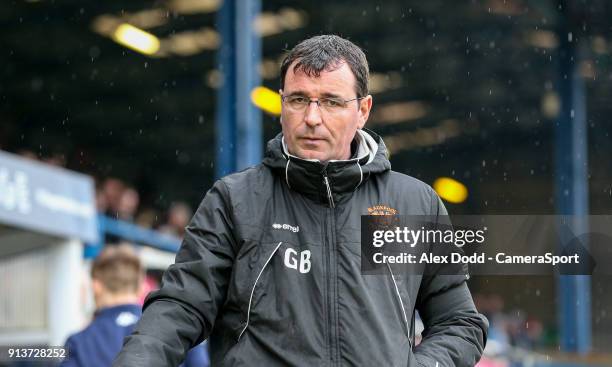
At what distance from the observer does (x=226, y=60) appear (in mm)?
7316

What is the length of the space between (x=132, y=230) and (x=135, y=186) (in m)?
→ 13.7

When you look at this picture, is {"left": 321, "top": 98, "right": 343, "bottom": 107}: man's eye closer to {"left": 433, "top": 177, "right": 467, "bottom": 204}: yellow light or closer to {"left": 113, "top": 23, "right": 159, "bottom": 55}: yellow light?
{"left": 113, "top": 23, "right": 159, "bottom": 55}: yellow light

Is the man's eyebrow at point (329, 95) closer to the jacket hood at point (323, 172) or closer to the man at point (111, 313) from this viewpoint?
the jacket hood at point (323, 172)

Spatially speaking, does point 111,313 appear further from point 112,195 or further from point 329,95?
point 112,195

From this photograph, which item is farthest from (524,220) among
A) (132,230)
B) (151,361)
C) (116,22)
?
(116,22)

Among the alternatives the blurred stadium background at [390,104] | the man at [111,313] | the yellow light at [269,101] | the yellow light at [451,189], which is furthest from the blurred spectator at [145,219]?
the yellow light at [451,189]

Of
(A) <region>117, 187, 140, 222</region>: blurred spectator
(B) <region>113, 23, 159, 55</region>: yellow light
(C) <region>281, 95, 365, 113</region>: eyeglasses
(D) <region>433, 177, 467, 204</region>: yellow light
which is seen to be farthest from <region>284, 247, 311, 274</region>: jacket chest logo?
(D) <region>433, 177, 467, 204</region>: yellow light

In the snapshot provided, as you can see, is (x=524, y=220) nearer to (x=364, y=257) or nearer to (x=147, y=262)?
(x=364, y=257)

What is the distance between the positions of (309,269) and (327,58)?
521 mm

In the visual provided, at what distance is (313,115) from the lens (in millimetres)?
2549

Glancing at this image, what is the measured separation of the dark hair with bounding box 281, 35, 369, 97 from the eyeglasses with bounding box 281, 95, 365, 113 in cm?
6

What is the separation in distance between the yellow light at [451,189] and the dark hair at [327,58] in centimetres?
3034

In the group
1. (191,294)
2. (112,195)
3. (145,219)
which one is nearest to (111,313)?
(191,294)

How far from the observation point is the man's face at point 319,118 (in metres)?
2.57
